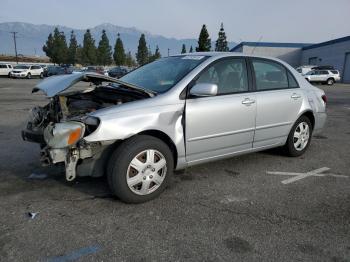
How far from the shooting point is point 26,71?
3372cm

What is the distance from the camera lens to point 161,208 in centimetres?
322

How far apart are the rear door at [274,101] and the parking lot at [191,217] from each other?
502mm

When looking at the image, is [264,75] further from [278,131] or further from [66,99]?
[66,99]

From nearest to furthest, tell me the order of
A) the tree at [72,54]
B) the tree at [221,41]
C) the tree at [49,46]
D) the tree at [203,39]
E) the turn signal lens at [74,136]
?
the turn signal lens at [74,136]
the tree at [203,39]
the tree at [221,41]
the tree at [49,46]
the tree at [72,54]

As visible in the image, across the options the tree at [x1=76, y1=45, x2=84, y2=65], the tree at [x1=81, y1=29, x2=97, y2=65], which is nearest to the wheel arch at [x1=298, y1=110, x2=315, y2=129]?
the tree at [x1=81, y1=29, x2=97, y2=65]

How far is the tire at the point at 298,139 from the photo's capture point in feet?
15.7

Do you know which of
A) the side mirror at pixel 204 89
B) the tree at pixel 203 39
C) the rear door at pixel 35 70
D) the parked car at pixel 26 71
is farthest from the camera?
the tree at pixel 203 39

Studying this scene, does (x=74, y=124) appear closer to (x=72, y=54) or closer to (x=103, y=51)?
(x=72, y=54)

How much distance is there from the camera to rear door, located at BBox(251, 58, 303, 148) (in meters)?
4.21

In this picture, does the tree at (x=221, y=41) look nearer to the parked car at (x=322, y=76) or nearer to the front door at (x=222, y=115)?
the parked car at (x=322, y=76)

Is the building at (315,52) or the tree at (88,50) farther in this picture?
the tree at (88,50)

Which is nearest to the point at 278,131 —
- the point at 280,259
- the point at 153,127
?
the point at 153,127

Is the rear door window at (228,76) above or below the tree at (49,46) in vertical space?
below

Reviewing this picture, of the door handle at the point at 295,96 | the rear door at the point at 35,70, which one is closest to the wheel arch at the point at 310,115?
the door handle at the point at 295,96
